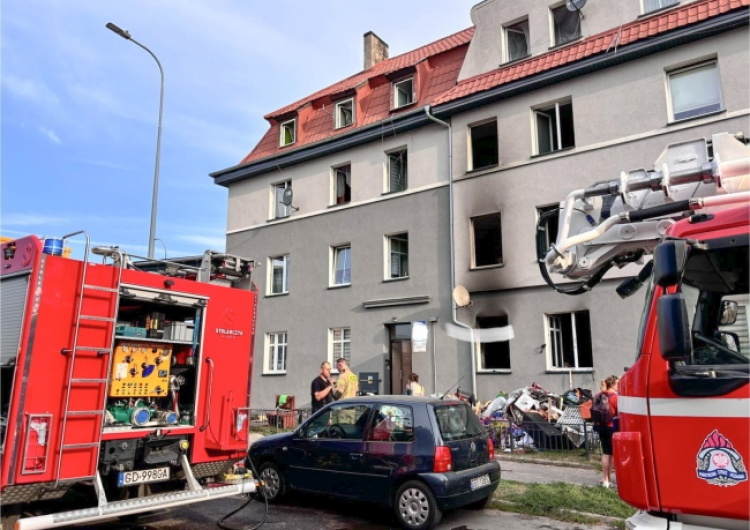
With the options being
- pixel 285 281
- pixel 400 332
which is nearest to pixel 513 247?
pixel 400 332

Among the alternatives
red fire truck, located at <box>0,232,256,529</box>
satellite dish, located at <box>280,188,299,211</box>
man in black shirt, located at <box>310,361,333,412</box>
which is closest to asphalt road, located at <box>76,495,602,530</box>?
red fire truck, located at <box>0,232,256,529</box>

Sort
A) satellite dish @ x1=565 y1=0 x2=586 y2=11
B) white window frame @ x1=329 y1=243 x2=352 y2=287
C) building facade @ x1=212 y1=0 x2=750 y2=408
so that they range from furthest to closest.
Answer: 1. white window frame @ x1=329 y1=243 x2=352 y2=287
2. satellite dish @ x1=565 y1=0 x2=586 y2=11
3. building facade @ x1=212 y1=0 x2=750 y2=408

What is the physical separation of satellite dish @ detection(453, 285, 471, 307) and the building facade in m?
0.04

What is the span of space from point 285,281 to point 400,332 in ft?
19.1

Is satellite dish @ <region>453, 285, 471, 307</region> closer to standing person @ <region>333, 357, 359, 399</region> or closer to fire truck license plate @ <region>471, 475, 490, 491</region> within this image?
standing person @ <region>333, 357, 359, 399</region>

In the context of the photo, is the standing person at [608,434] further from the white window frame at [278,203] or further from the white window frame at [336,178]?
the white window frame at [278,203]

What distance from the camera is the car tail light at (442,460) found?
688 cm

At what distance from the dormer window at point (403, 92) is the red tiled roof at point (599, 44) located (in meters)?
2.36

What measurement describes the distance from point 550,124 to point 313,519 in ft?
43.0

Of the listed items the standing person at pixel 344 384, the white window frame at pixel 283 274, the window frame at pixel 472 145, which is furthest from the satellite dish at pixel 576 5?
the white window frame at pixel 283 274

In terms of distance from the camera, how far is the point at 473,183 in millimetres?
17453

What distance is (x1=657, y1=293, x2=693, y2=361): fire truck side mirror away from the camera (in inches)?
135

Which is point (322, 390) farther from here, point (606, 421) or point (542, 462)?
point (606, 421)

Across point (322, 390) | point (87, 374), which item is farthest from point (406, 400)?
point (87, 374)
